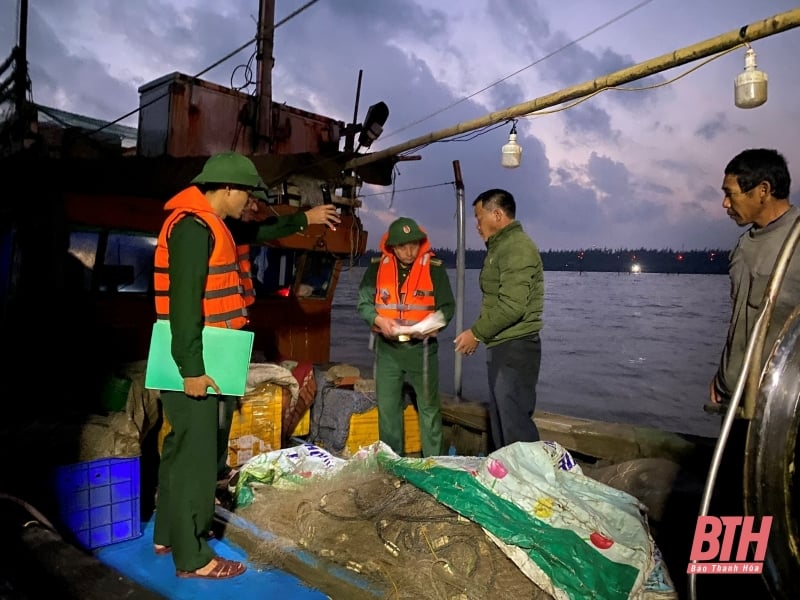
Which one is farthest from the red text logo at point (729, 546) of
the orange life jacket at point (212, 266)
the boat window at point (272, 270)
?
the boat window at point (272, 270)

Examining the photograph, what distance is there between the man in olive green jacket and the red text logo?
173cm

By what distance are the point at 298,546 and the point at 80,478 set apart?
1.35m

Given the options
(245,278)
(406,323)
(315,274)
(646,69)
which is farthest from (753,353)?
(315,274)

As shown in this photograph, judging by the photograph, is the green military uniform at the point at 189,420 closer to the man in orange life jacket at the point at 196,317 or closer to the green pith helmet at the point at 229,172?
the man in orange life jacket at the point at 196,317

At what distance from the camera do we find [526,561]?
106 inches

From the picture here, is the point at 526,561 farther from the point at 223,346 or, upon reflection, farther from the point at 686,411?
the point at 686,411

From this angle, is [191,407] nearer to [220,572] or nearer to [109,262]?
[220,572]

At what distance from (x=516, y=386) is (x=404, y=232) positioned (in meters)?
1.53

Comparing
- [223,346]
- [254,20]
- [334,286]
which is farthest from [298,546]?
[254,20]

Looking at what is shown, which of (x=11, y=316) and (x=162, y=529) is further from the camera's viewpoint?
(x=11, y=316)

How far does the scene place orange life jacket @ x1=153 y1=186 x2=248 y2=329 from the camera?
9.07ft

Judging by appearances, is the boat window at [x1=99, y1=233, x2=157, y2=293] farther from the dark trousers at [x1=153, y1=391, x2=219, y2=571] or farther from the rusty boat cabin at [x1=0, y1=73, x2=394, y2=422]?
the dark trousers at [x1=153, y1=391, x2=219, y2=571]

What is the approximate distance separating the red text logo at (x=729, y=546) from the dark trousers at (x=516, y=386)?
1.70 metres

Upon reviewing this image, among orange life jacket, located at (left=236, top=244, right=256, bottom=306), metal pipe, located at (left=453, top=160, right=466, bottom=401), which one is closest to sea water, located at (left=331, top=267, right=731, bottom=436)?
metal pipe, located at (left=453, top=160, right=466, bottom=401)
